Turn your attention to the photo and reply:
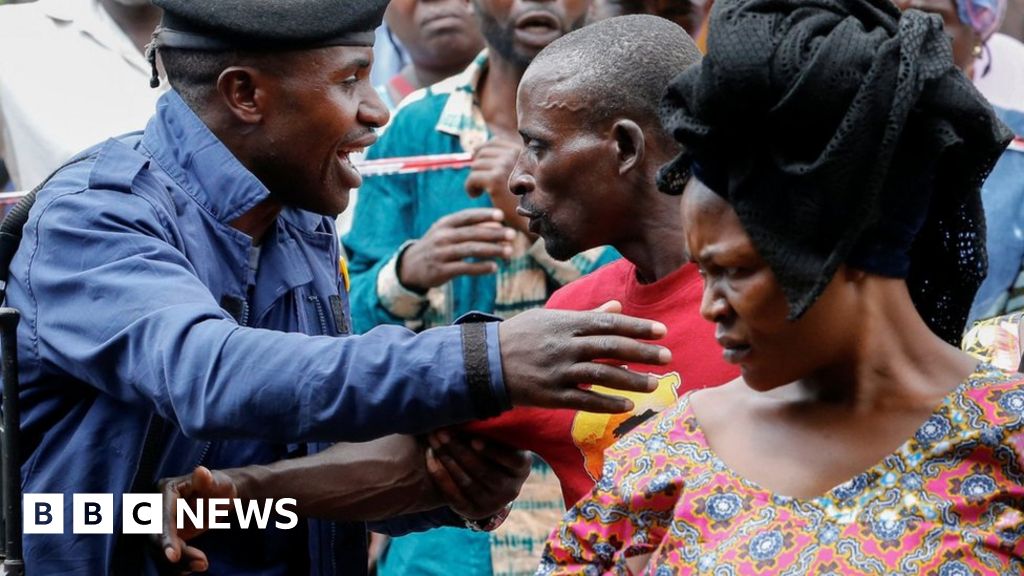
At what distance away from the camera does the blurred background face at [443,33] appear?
287 inches

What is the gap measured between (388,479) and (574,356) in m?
0.87

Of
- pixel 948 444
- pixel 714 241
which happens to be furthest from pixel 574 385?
pixel 948 444

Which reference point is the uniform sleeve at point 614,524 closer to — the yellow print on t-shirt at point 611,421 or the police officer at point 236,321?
the police officer at point 236,321

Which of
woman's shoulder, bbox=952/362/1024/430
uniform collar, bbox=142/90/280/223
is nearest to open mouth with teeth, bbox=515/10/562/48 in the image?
uniform collar, bbox=142/90/280/223

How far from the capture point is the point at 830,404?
316cm

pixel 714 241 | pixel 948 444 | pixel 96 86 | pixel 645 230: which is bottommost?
pixel 96 86

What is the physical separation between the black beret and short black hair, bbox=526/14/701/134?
50 cm

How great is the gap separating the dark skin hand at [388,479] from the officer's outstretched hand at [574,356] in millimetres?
528

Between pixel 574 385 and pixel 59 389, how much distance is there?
4.15 feet

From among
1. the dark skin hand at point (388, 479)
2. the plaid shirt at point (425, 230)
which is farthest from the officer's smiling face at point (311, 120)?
the plaid shirt at point (425, 230)

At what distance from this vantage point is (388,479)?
4.19 meters

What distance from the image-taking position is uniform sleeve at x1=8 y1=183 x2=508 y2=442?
3617 millimetres

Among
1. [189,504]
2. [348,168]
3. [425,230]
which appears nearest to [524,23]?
[425,230]

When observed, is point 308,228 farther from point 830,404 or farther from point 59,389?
point 830,404
